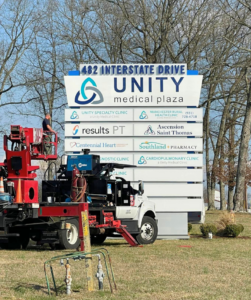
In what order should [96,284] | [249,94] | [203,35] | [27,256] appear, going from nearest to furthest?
[96,284] < [27,256] < [203,35] < [249,94]

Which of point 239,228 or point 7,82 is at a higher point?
point 7,82

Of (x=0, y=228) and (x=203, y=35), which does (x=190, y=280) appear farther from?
(x=203, y=35)

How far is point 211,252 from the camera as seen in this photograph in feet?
51.0

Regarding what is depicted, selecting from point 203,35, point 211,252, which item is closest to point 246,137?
point 203,35

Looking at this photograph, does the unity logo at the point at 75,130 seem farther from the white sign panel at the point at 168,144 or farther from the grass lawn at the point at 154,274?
the grass lawn at the point at 154,274

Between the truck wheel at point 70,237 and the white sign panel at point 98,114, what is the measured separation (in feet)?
22.5

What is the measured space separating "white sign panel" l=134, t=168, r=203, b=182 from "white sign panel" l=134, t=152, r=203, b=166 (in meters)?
0.20

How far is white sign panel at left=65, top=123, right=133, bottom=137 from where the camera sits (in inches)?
869

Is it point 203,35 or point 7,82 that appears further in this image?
point 7,82

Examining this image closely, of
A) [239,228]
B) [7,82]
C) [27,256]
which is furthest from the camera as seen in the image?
[7,82]

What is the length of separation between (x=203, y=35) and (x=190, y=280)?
2966cm

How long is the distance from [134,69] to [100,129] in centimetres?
260

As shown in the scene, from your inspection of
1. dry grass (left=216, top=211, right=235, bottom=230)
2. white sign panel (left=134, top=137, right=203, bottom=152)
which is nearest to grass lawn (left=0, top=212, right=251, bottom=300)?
dry grass (left=216, top=211, right=235, bottom=230)

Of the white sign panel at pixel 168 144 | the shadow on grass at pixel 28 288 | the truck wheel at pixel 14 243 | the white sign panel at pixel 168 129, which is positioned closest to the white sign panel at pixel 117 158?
the white sign panel at pixel 168 144
